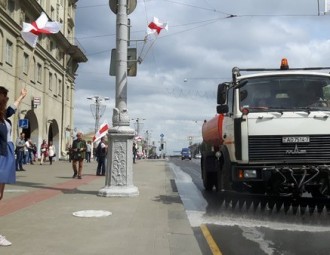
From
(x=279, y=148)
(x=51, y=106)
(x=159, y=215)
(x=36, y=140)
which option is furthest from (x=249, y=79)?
(x=51, y=106)

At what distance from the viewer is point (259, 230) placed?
8102mm

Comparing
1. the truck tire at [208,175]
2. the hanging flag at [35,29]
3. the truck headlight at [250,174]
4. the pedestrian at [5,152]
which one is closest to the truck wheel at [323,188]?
the truck headlight at [250,174]

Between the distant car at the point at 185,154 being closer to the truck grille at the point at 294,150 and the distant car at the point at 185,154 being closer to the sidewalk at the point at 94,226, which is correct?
the sidewalk at the point at 94,226

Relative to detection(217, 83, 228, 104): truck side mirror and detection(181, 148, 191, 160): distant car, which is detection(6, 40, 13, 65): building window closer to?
detection(217, 83, 228, 104): truck side mirror

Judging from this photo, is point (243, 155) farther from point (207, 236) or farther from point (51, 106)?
Result: point (51, 106)

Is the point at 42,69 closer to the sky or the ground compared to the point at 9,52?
closer to the sky

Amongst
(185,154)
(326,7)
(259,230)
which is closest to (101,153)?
(326,7)

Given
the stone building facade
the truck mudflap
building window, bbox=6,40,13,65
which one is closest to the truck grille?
the truck mudflap

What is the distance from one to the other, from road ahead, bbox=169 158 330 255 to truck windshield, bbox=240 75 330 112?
220 centimetres

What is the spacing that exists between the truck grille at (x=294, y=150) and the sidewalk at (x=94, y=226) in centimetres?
203

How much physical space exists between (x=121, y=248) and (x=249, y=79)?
486 centimetres

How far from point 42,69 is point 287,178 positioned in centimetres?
3623

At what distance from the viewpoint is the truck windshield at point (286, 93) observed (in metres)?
9.33

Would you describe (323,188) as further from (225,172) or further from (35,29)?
(35,29)
